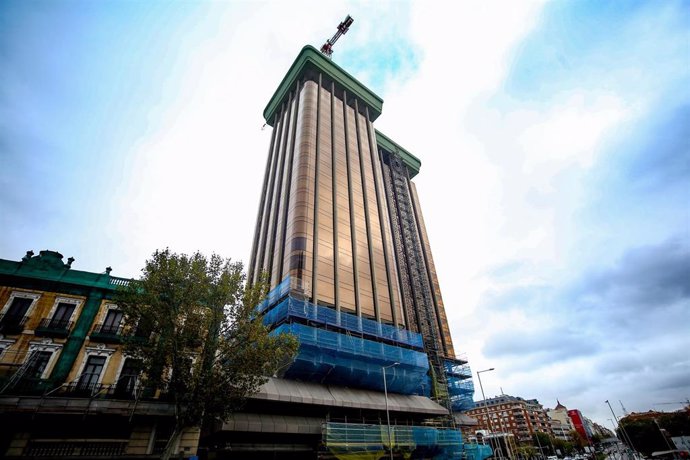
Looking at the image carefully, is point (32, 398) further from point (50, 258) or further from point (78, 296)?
point (50, 258)

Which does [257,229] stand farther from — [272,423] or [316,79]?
[272,423]

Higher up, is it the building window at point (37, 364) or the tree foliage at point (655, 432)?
the building window at point (37, 364)

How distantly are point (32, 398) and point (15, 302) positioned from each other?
25.8ft

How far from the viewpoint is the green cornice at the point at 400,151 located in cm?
8256

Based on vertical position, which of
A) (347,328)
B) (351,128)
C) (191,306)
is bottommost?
(191,306)

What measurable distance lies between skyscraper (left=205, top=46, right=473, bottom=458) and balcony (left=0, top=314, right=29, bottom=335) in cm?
1532

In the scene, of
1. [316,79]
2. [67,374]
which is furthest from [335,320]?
[316,79]

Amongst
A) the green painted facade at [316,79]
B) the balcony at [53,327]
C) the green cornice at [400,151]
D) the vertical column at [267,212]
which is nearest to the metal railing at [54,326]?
the balcony at [53,327]

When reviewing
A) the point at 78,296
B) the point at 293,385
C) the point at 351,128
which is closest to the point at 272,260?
the point at 293,385

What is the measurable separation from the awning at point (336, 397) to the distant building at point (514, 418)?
103253mm

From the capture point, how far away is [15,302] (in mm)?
22797

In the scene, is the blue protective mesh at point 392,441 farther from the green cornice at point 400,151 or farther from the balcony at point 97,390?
the green cornice at point 400,151

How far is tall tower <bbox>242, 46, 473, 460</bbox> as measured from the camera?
113 ft

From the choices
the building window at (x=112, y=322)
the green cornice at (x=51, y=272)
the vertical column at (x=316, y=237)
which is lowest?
the building window at (x=112, y=322)
